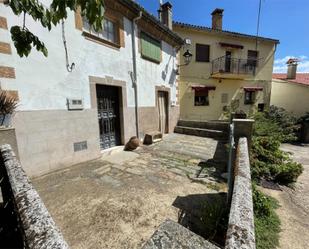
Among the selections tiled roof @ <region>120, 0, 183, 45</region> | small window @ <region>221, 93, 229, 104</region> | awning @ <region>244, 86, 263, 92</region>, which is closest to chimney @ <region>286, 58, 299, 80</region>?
awning @ <region>244, 86, 263, 92</region>

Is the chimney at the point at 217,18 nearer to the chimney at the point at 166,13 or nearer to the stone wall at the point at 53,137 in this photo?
the chimney at the point at 166,13

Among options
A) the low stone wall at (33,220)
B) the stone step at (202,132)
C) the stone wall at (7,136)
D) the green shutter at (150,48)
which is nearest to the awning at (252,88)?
the stone step at (202,132)

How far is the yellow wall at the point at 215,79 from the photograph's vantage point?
11.5m

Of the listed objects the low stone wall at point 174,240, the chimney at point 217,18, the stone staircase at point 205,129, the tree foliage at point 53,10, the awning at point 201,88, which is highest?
the chimney at point 217,18

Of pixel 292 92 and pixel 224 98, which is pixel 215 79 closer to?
pixel 224 98

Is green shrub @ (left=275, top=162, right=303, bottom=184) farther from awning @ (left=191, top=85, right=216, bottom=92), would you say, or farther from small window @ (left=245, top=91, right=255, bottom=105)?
small window @ (left=245, top=91, right=255, bottom=105)

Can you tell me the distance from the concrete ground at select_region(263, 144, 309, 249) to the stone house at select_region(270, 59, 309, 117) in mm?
12733

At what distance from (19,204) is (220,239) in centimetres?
216

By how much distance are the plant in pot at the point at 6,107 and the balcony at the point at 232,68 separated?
37.6ft

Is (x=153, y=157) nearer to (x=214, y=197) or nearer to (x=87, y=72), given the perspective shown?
(x=214, y=197)

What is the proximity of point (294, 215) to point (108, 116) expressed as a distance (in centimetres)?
523

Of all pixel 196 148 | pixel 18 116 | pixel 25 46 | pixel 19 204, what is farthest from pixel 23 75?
pixel 196 148

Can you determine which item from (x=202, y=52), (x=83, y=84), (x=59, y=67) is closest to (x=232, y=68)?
(x=202, y=52)

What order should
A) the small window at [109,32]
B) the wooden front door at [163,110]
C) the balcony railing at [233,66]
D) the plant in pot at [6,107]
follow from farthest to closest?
the balcony railing at [233,66], the wooden front door at [163,110], the small window at [109,32], the plant in pot at [6,107]
